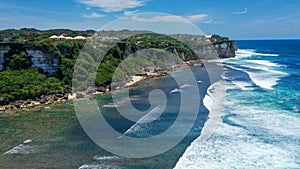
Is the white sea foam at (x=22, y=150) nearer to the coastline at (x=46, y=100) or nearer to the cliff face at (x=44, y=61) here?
the coastline at (x=46, y=100)

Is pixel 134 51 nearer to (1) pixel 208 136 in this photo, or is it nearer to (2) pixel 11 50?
(2) pixel 11 50

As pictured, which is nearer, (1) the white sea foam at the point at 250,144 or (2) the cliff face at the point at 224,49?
(1) the white sea foam at the point at 250,144

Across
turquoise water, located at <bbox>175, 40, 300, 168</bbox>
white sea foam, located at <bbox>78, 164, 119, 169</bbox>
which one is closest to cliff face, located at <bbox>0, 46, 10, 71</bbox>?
turquoise water, located at <bbox>175, 40, 300, 168</bbox>

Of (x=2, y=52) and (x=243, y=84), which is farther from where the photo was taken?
(x=243, y=84)

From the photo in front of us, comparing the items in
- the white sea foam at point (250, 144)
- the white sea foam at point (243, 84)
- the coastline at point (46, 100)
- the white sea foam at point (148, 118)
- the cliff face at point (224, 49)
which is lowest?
the white sea foam at point (250, 144)

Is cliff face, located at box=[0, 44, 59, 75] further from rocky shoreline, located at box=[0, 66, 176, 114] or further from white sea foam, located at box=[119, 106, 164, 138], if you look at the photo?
white sea foam, located at box=[119, 106, 164, 138]

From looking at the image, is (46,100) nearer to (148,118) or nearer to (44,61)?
(44,61)

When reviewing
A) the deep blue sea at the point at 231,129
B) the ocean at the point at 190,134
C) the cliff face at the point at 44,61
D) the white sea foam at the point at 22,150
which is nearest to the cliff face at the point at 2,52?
the cliff face at the point at 44,61

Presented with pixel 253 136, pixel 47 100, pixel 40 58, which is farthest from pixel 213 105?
pixel 40 58
